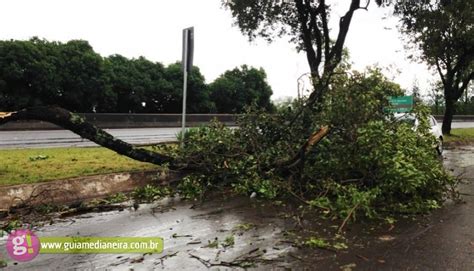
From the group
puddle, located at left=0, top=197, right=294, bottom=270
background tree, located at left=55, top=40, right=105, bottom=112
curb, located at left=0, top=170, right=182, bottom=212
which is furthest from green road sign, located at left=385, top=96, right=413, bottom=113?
background tree, located at left=55, top=40, right=105, bottom=112

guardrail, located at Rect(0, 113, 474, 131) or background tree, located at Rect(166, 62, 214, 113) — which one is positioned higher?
background tree, located at Rect(166, 62, 214, 113)

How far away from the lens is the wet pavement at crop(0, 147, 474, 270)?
13.3 feet

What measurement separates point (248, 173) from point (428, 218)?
119 inches

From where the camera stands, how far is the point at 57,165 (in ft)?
26.3

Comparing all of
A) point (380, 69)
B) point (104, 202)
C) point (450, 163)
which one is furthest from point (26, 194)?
point (450, 163)

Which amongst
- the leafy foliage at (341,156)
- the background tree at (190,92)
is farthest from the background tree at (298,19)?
the background tree at (190,92)

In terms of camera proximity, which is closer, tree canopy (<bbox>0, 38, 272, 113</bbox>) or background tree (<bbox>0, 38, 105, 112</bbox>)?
background tree (<bbox>0, 38, 105, 112</bbox>)

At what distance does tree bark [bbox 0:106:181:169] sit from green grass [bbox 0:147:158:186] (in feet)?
2.11

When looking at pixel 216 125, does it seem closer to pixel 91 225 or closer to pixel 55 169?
pixel 55 169

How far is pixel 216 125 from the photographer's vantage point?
871 cm

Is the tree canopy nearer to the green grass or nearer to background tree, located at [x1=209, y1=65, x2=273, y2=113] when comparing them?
background tree, located at [x1=209, y1=65, x2=273, y2=113]

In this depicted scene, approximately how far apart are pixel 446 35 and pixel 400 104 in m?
13.4

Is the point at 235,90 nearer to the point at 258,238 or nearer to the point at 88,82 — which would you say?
the point at 88,82

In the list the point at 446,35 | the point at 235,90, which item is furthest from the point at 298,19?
the point at 235,90
